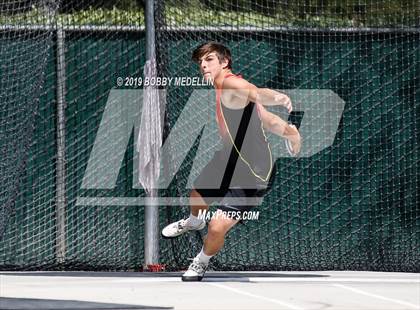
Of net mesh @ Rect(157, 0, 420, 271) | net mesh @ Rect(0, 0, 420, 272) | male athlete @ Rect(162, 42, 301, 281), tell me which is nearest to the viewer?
male athlete @ Rect(162, 42, 301, 281)

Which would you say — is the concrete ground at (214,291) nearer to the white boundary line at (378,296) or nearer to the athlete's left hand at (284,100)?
the white boundary line at (378,296)

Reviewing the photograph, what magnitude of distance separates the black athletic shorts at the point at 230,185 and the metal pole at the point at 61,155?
173cm

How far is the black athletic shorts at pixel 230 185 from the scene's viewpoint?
394 inches

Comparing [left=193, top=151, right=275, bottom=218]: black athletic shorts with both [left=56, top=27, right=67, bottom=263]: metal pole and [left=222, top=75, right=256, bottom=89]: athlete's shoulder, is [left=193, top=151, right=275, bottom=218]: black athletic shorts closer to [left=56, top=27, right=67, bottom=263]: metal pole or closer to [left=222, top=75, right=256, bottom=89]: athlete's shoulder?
[left=222, top=75, right=256, bottom=89]: athlete's shoulder

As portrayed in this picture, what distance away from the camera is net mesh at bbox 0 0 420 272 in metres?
11.8

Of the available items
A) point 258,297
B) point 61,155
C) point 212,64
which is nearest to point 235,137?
point 212,64

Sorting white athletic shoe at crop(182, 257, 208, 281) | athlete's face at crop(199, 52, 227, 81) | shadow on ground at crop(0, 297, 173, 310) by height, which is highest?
athlete's face at crop(199, 52, 227, 81)

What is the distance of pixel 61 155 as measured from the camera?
11.8 metres

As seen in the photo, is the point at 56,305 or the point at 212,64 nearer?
the point at 56,305

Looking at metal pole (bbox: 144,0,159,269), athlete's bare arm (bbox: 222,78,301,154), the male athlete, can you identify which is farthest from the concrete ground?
athlete's bare arm (bbox: 222,78,301,154)

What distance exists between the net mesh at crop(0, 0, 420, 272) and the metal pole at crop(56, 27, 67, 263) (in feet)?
0.14

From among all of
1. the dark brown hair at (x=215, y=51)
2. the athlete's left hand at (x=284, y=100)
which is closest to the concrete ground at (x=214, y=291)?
the athlete's left hand at (x=284, y=100)

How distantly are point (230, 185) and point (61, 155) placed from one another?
2264mm

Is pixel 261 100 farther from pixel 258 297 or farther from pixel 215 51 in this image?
pixel 258 297
